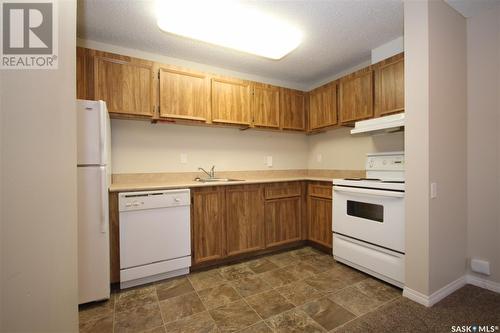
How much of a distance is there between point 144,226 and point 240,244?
1.07 metres

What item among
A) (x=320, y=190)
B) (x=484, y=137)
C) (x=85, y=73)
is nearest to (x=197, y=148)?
(x=85, y=73)

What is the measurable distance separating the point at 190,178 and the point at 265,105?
1416 millimetres

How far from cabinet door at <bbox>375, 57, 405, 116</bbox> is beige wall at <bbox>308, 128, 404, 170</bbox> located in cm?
39

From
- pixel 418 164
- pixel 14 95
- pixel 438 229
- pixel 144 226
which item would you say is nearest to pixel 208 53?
pixel 144 226

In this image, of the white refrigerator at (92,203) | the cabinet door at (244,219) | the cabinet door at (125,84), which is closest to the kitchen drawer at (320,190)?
the cabinet door at (244,219)

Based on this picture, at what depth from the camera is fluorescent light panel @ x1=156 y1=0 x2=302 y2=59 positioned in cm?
189

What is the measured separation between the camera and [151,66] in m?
2.42

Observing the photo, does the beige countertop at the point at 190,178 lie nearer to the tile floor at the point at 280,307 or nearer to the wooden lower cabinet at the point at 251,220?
the wooden lower cabinet at the point at 251,220

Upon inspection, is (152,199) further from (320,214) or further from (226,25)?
(320,214)

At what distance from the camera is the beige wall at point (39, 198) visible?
0.78 m

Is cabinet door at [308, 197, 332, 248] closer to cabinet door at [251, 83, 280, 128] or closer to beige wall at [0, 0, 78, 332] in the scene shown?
cabinet door at [251, 83, 280, 128]

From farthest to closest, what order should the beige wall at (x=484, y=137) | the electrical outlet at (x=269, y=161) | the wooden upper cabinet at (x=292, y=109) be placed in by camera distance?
1. the electrical outlet at (x=269, y=161)
2. the wooden upper cabinet at (x=292, y=109)
3. the beige wall at (x=484, y=137)

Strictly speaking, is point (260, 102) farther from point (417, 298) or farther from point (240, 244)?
point (417, 298)

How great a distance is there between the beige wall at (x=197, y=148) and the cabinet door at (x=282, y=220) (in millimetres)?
761
